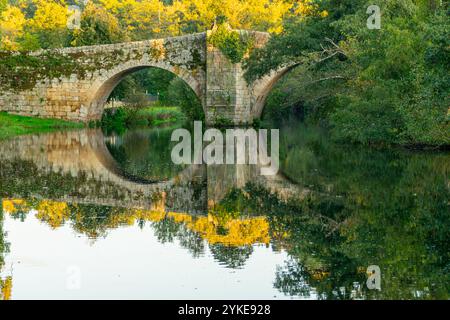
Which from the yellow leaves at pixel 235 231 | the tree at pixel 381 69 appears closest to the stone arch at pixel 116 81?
the tree at pixel 381 69

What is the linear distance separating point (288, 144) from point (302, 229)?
43.7 feet

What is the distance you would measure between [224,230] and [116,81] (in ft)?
76.7

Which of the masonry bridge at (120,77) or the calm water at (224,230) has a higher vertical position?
the masonry bridge at (120,77)

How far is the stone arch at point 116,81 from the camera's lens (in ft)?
95.3

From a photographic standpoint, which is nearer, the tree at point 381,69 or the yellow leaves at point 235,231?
the yellow leaves at point 235,231

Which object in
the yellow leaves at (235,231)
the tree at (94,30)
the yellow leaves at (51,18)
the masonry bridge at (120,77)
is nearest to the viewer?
the yellow leaves at (235,231)

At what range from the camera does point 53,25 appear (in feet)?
150

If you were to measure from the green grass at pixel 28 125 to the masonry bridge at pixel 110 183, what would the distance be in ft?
26.6

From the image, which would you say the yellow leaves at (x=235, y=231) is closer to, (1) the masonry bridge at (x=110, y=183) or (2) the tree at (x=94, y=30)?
(1) the masonry bridge at (x=110, y=183)

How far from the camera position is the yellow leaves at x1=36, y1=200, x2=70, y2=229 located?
9.26 meters

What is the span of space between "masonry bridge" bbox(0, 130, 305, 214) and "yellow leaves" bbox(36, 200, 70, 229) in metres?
0.38

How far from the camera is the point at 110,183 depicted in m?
12.8
